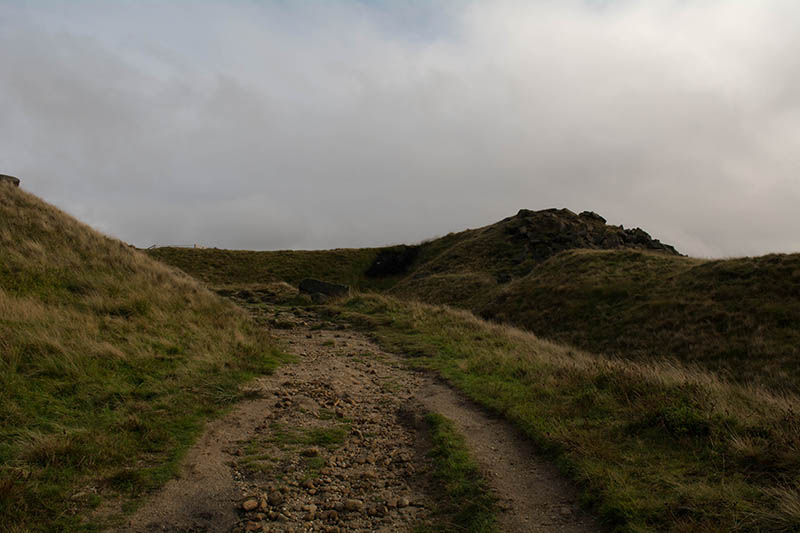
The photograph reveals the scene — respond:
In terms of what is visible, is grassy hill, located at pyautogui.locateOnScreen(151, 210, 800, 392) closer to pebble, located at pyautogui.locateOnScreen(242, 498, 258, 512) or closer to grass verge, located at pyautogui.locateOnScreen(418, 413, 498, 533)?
grass verge, located at pyautogui.locateOnScreen(418, 413, 498, 533)

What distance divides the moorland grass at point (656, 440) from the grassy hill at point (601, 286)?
11.1 meters

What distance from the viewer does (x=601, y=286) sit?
30438 millimetres

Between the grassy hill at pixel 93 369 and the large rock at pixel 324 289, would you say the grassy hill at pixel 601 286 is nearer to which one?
the large rock at pixel 324 289

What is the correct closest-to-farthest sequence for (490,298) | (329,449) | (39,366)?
(329,449), (39,366), (490,298)

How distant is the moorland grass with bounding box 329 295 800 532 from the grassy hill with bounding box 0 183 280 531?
17.0 feet

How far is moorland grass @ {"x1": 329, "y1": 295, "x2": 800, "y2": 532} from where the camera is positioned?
498 cm

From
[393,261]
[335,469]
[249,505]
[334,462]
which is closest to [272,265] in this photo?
[393,261]

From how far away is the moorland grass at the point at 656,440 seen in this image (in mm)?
4984

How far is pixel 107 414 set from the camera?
7.30 meters

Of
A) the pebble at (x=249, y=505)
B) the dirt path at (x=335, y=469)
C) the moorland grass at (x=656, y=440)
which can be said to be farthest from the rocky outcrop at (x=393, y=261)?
the pebble at (x=249, y=505)

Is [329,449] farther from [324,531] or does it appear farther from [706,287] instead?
[706,287]

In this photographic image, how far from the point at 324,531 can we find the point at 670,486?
3.90 meters

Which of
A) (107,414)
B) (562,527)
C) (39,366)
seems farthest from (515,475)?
(39,366)

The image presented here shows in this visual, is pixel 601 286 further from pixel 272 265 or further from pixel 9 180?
pixel 272 265
